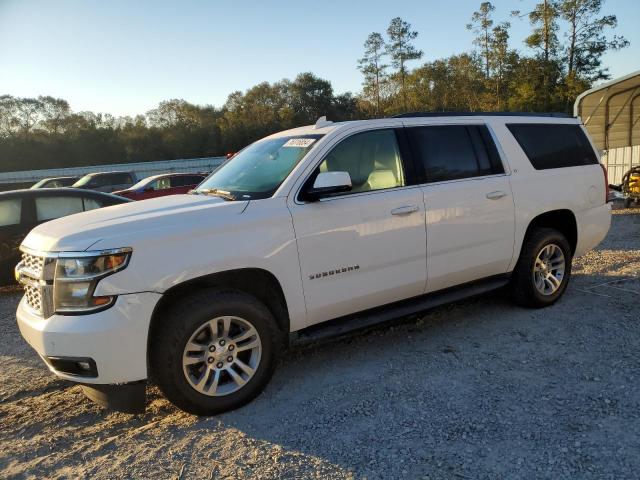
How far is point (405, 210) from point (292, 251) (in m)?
1.05

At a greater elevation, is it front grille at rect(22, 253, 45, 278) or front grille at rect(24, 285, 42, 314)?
front grille at rect(22, 253, 45, 278)

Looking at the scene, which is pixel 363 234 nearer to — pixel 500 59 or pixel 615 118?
pixel 615 118

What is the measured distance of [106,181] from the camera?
19.9 m

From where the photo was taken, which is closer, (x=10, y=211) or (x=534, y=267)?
(x=534, y=267)

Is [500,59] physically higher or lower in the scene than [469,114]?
higher

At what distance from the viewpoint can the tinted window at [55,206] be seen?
7.58 m

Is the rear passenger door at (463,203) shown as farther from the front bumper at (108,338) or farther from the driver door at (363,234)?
the front bumper at (108,338)

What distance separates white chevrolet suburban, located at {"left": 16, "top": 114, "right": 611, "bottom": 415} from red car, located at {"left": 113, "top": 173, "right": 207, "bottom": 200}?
10.5m

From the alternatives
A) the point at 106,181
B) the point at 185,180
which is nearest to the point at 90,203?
the point at 185,180

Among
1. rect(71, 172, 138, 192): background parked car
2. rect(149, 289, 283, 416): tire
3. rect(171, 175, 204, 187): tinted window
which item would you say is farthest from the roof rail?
rect(71, 172, 138, 192): background parked car

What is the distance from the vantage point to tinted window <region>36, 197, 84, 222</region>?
758 cm

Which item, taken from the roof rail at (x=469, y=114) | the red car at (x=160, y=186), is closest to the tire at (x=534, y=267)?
the roof rail at (x=469, y=114)

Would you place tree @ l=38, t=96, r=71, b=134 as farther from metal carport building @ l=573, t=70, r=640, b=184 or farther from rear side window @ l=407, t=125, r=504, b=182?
rear side window @ l=407, t=125, r=504, b=182

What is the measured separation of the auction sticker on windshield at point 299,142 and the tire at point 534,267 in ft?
7.98
